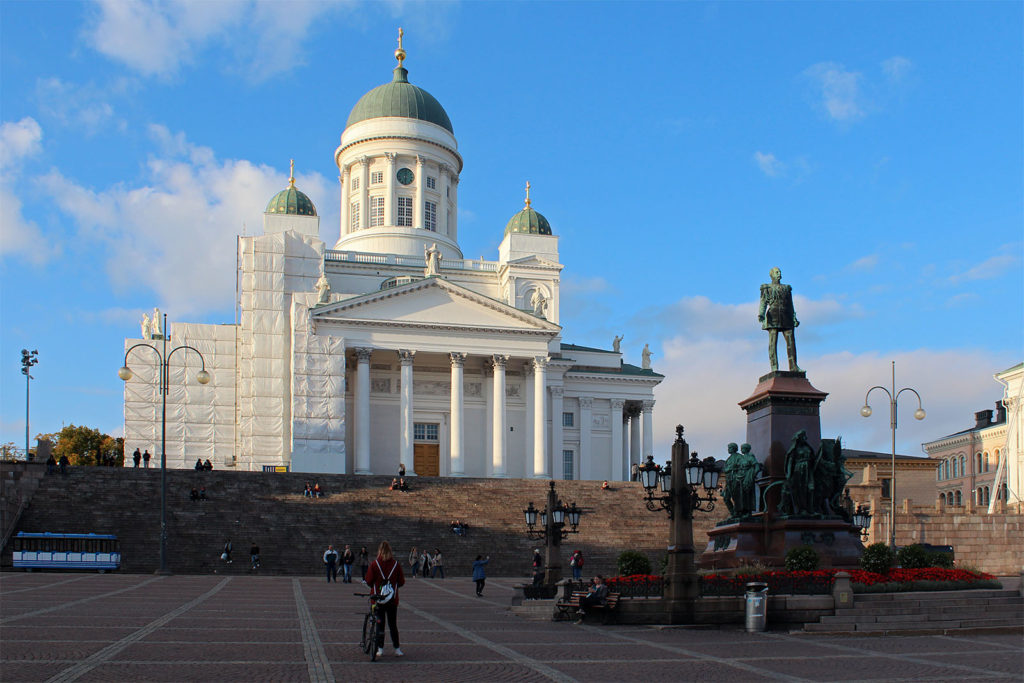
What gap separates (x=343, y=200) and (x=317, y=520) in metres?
38.4

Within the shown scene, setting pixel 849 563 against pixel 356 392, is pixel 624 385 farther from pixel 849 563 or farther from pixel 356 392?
pixel 849 563

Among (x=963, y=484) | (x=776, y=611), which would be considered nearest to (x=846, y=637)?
(x=776, y=611)

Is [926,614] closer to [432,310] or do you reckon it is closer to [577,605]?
[577,605]

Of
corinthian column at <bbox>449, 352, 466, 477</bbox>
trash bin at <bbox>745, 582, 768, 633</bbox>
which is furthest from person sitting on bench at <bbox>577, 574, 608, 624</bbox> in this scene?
corinthian column at <bbox>449, 352, 466, 477</bbox>

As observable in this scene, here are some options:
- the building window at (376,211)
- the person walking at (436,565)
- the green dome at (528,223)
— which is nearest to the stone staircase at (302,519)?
the person walking at (436,565)

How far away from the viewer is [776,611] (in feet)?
68.4

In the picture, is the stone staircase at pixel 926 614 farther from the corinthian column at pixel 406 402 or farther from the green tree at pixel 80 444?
the green tree at pixel 80 444

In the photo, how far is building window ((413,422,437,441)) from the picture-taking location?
219ft

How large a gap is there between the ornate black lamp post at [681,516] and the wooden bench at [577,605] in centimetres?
117

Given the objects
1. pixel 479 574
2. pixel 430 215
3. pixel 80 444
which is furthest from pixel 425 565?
pixel 80 444

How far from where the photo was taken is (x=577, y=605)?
75.2 feet

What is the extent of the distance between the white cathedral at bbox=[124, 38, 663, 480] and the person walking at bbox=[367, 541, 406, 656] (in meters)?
45.7

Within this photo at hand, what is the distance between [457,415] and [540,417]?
475 cm

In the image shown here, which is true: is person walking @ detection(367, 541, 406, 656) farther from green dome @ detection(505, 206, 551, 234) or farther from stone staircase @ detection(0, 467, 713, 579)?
green dome @ detection(505, 206, 551, 234)
